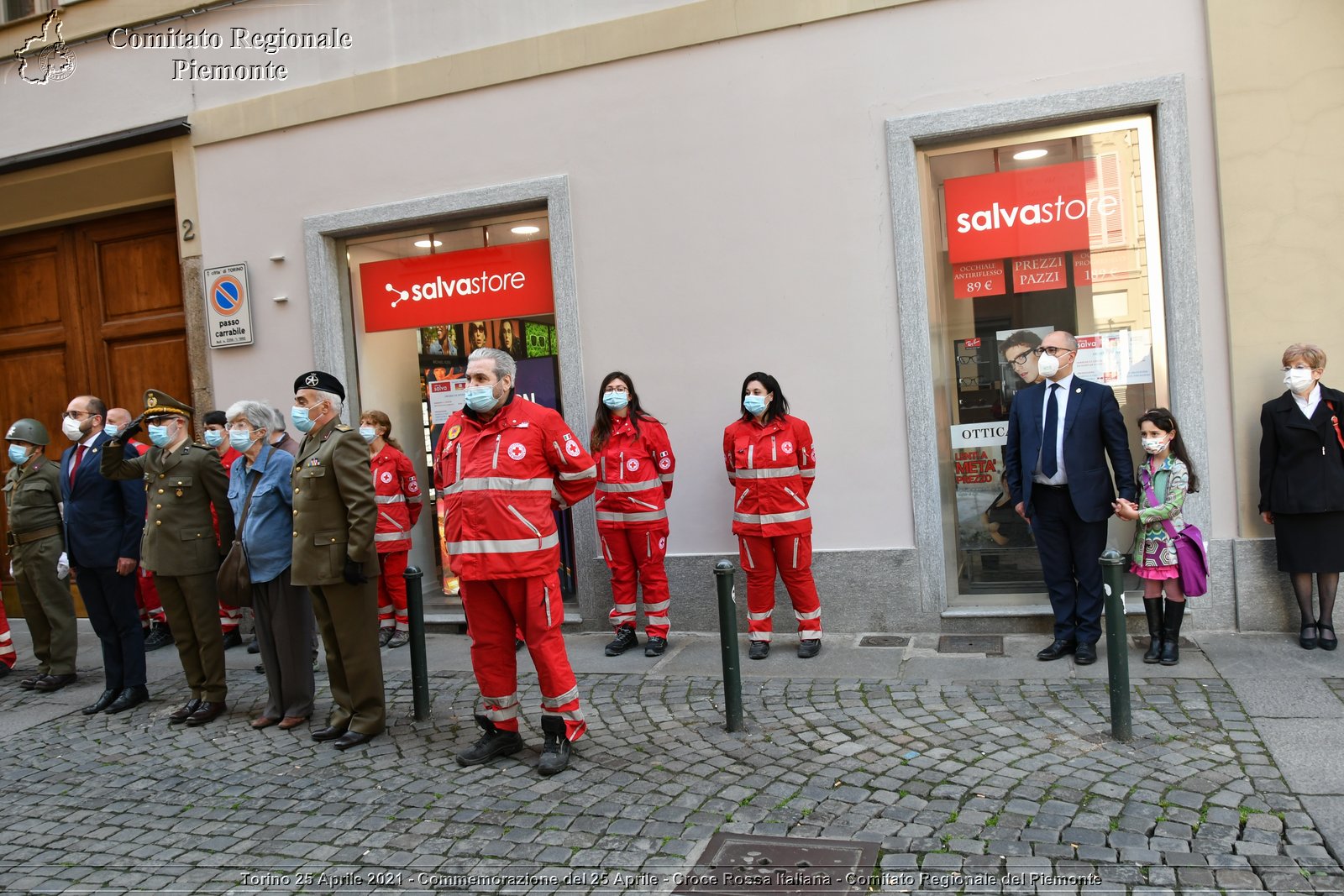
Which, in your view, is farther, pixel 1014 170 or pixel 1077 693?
pixel 1014 170

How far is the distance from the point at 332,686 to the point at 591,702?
1.50 meters

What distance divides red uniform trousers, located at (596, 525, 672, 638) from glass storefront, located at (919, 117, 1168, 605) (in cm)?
206

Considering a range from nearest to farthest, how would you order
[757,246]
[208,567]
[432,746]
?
1. [432,746]
2. [208,567]
3. [757,246]

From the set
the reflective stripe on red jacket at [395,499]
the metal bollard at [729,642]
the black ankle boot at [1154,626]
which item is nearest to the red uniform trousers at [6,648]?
the reflective stripe on red jacket at [395,499]

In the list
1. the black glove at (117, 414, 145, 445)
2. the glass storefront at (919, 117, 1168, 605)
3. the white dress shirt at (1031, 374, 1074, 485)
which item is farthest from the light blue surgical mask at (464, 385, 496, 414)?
the glass storefront at (919, 117, 1168, 605)

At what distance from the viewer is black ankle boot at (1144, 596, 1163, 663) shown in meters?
5.89

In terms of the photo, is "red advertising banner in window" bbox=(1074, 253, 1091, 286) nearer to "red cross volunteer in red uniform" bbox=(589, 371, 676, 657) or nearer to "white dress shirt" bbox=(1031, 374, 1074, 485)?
"white dress shirt" bbox=(1031, 374, 1074, 485)

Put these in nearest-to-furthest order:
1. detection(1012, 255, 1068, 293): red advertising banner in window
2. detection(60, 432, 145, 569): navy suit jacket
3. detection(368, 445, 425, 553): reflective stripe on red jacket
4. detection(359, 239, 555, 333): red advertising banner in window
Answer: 1. detection(60, 432, 145, 569): navy suit jacket
2. detection(1012, 255, 1068, 293): red advertising banner in window
3. detection(368, 445, 425, 553): reflective stripe on red jacket
4. detection(359, 239, 555, 333): red advertising banner in window

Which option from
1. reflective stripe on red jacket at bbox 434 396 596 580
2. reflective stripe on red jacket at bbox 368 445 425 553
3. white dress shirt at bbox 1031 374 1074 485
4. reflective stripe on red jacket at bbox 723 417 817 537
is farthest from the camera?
reflective stripe on red jacket at bbox 368 445 425 553

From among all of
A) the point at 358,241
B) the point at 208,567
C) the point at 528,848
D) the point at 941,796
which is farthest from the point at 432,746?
the point at 358,241

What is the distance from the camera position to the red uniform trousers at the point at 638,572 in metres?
6.98

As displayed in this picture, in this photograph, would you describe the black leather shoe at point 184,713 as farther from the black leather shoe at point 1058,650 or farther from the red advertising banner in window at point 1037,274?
the red advertising banner in window at point 1037,274

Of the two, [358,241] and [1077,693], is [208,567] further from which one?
[1077,693]

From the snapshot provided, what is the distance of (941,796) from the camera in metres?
4.25
